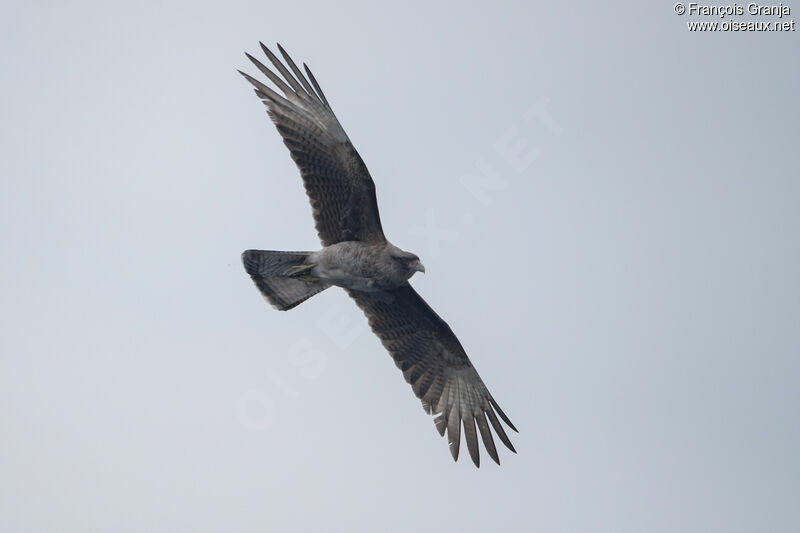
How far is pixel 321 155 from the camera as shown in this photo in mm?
14867

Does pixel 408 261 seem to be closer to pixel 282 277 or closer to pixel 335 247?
pixel 335 247

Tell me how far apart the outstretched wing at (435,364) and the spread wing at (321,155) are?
132 centimetres

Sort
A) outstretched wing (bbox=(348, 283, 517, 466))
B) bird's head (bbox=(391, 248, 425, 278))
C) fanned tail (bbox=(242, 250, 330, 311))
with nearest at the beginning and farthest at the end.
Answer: bird's head (bbox=(391, 248, 425, 278)), fanned tail (bbox=(242, 250, 330, 311)), outstretched wing (bbox=(348, 283, 517, 466))

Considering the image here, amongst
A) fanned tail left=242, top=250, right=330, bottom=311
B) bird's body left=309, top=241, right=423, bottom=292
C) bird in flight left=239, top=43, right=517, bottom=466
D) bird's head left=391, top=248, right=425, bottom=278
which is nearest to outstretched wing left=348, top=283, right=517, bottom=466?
bird in flight left=239, top=43, right=517, bottom=466

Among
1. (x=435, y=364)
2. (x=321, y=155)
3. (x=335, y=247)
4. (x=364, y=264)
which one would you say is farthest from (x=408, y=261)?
(x=435, y=364)

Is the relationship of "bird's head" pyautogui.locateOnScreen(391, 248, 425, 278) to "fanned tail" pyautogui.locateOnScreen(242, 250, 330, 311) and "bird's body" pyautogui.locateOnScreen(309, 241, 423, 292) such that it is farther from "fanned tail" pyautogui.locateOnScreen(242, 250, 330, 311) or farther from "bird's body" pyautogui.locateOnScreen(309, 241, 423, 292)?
"fanned tail" pyautogui.locateOnScreen(242, 250, 330, 311)

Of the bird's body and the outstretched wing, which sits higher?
the bird's body

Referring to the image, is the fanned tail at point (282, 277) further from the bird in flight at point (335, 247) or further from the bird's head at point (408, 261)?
the bird's head at point (408, 261)

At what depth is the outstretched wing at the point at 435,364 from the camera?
625 inches

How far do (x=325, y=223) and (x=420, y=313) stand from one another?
78.9 inches

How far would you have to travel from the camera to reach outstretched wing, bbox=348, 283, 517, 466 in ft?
52.1

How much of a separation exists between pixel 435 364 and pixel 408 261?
7.45 feet

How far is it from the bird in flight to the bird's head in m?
0.01

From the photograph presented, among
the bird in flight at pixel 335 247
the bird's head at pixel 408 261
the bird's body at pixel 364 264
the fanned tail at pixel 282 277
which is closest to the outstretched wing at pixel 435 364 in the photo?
the bird in flight at pixel 335 247
